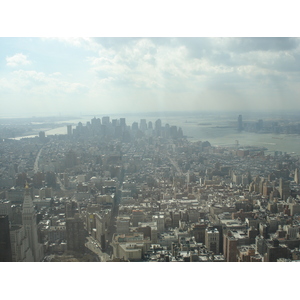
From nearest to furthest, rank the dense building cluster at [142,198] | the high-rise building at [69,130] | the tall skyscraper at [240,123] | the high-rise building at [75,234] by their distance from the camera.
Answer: the dense building cluster at [142,198] → the high-rise building at [75,234] → the tall skyscraper at [240,123] → the high-rise building at [69,130]

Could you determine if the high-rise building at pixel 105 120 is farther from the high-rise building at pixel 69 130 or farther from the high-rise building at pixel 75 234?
the high-rise building at pixel 75 234

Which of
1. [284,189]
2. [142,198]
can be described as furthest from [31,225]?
[284,189]

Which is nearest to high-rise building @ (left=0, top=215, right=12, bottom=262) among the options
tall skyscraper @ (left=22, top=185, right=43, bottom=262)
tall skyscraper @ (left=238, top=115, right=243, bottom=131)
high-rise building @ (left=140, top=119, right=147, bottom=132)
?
tall skyscraper @ (left=22, top=185, right=43, bottom=262)

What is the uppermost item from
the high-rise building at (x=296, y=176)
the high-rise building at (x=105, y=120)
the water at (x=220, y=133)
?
the high-rise building at (x=105, y=120)

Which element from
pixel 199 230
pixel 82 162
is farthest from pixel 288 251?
pixel 82 162

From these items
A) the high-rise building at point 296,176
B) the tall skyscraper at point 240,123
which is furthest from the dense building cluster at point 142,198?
the tall skyscraper at point 240,123

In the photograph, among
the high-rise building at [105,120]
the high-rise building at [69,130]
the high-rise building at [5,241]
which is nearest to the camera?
the high-rise building at [5,241]
